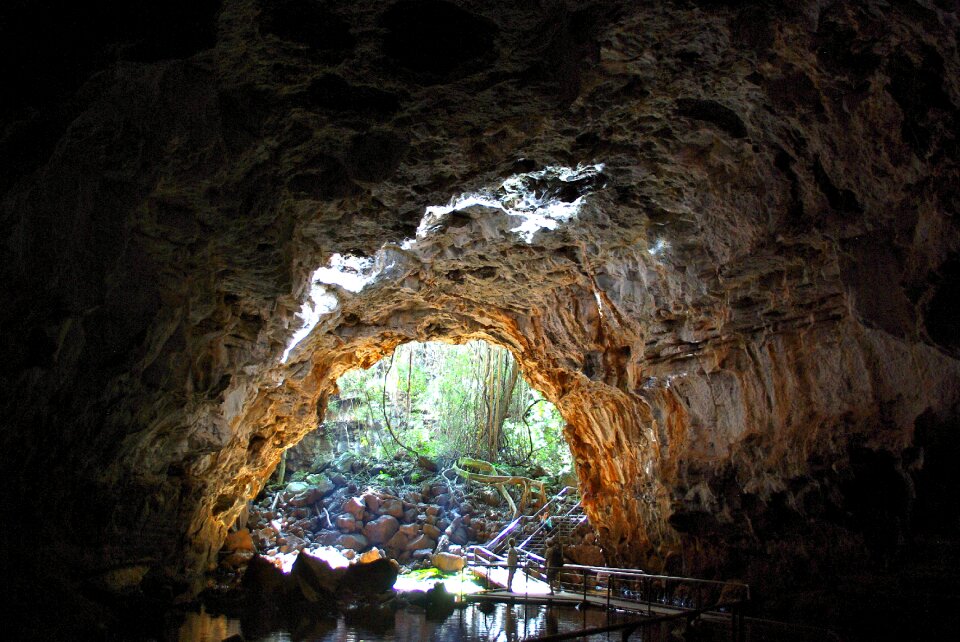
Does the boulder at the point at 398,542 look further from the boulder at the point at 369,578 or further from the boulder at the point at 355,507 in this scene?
the boulder at the point at 369,578

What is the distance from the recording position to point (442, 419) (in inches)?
883

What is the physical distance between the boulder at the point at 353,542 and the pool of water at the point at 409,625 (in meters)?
6.78

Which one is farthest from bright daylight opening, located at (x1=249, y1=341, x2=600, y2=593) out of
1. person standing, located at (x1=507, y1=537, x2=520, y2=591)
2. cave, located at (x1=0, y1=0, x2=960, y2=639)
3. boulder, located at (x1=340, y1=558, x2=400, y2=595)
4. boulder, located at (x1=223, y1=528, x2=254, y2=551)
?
cave, located at (x1=0, y1=0, x2=960, y2=639)

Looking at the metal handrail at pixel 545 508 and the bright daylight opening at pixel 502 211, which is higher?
the bright daylight opening at pixel 502 211

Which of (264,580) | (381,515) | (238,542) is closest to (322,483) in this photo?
(381,515)

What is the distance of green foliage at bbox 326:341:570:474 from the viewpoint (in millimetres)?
20562

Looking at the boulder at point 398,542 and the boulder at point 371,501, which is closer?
the boulder at point 398,542

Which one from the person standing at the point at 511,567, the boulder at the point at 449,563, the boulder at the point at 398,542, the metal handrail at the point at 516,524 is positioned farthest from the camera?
the boulder at the point at 398,542

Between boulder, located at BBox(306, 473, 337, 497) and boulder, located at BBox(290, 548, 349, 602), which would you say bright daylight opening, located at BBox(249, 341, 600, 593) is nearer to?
boulder, located at BBox(306, 473, 337, 497)

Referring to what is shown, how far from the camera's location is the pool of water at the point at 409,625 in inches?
311

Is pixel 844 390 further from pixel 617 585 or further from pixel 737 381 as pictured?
pixel 617 585

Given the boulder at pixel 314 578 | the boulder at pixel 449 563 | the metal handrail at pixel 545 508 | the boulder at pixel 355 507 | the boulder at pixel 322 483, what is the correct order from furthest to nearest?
the boulder at pixel 322 483 → the boulder at pixel 355 507 → the metal handrail at pixel 545 508 → the boulder at pixel 449 563 → the boulder at pixel 314 578

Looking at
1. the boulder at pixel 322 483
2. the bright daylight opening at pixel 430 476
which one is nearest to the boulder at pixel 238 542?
the bright daylight opening at pixel 430 476

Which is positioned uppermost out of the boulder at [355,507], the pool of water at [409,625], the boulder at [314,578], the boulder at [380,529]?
the boulder at [355,507]
